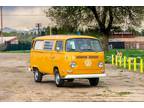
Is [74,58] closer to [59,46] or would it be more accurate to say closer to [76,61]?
[76,61]

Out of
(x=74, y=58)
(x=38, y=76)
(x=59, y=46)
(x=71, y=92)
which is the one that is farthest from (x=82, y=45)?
(x=38, y=76)

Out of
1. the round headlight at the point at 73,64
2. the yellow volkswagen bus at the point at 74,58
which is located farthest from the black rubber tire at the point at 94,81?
the round headlight at the point at 73,64

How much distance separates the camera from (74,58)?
19125 mm

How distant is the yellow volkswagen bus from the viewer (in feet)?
62.8

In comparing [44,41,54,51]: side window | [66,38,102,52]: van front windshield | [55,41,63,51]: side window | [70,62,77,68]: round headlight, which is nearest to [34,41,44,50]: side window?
[44,41,54,51]: side window

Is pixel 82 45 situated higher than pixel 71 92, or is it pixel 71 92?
pixel 82 45

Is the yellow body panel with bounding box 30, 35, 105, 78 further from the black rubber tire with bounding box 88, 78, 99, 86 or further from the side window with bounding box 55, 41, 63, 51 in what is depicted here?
the black rubber tire with bounding box 88, 78, 99, 86

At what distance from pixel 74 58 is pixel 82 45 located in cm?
78

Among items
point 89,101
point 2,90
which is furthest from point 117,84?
point 89,101
